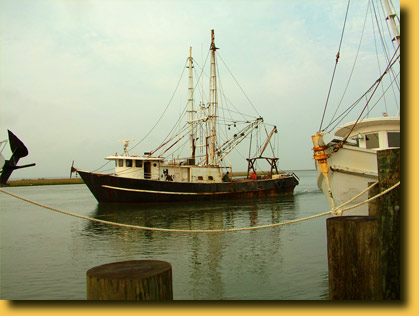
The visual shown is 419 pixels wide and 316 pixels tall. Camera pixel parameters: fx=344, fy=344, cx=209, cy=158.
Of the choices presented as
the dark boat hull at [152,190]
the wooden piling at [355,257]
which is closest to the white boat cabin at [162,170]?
the dark boat hull at [152,190]

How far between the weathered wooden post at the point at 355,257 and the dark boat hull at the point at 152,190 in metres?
24.9

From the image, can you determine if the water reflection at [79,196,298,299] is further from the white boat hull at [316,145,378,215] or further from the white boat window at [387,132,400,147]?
the white boat window at [387,132,400,147]

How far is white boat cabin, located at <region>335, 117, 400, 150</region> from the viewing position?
35.6 feet

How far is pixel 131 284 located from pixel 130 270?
0.24 metres

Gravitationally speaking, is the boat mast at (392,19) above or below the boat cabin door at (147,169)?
above

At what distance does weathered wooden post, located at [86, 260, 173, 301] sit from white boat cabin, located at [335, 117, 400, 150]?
9925 mm

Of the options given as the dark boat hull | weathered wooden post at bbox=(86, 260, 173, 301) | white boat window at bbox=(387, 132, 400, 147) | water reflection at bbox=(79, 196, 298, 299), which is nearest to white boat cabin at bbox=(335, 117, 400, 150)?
white boat window at bbox=(387, 132, 400, 147)

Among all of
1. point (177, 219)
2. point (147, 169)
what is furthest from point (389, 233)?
point (147, 169)

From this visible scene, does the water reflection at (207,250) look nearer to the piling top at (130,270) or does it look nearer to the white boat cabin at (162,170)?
the piling top at (130,270)

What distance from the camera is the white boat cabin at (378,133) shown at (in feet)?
35.6

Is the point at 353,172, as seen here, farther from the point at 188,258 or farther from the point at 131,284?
the point at 131,284

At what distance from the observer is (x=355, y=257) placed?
3.82m

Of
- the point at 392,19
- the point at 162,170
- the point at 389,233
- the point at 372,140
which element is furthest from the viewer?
the point at 162,170

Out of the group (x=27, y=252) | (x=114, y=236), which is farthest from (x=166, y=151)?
(x=27, y=252)
